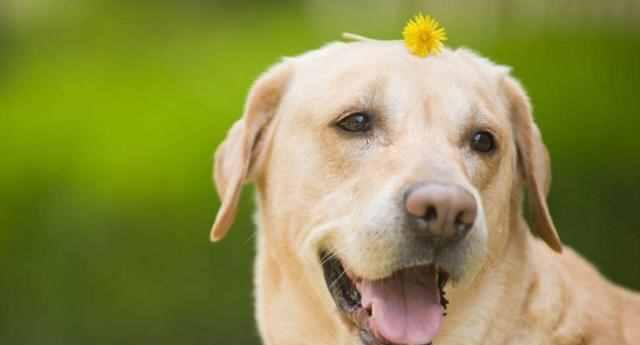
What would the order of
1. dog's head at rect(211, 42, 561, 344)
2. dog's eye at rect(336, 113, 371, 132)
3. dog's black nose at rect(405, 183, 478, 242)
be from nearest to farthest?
1. dog's black nose at rect(405, 183, 478, 242)
2. dog's head at rect(211, 42, 561, 344)
3. dog's eye at rect(336, 113, 371, 132)

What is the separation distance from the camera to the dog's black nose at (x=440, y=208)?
3027 millimetres

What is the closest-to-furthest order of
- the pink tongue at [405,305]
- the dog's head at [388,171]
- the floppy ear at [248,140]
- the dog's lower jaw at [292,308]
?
the dog's head at [388,171], the pink tongue at [405,305], the dog's lower jaw at [292,308], the floppy ear at [248,140]

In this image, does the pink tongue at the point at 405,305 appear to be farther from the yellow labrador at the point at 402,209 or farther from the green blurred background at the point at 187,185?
the green blurred background at the point at 187,185

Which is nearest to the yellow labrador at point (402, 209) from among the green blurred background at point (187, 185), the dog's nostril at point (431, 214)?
the dog's nostril at point (431, 214)

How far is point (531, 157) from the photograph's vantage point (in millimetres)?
3766

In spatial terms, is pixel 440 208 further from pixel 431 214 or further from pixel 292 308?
pixel 292 308

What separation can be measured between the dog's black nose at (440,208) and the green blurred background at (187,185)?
320 centimetres

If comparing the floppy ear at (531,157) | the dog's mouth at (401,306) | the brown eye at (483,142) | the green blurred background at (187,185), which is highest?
the brown eye at (483,142)

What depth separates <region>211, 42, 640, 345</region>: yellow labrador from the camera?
321cm

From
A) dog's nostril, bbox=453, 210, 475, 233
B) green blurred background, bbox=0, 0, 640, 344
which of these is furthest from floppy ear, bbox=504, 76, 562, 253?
green blurred background, bbox=0, 0, 640, 344

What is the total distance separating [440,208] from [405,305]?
1.46 feet

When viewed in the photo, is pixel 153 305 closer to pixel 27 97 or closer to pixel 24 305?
pixel 24 305

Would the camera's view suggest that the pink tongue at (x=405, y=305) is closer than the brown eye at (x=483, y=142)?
Yes

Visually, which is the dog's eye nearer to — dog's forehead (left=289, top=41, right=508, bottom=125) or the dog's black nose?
dog's forehead (left=289, top=41, right=508, bottom=125)
